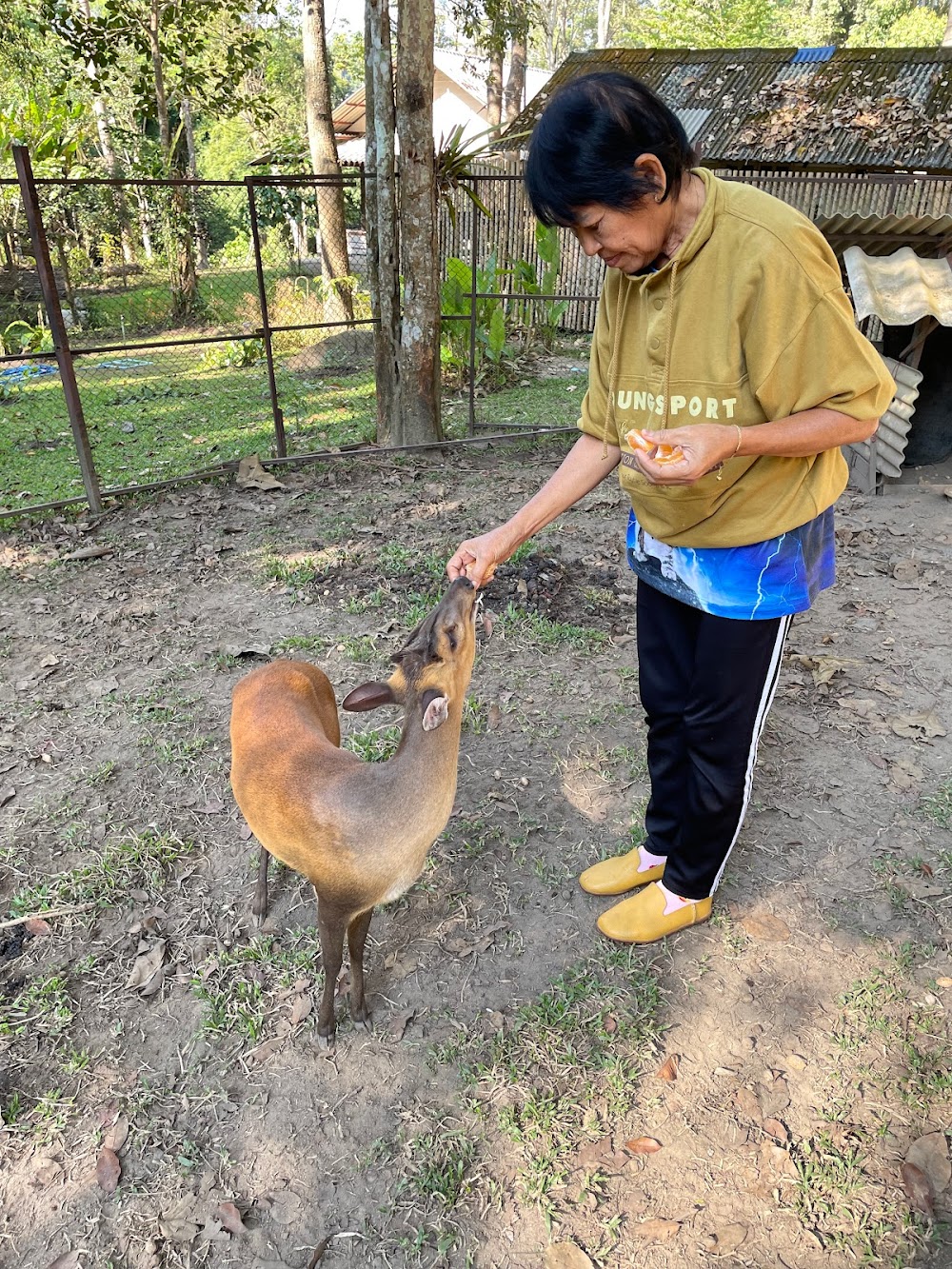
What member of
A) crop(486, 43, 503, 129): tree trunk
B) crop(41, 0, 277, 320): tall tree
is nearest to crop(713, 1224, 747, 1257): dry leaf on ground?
crop(41, 0, 277, 320): tall tree

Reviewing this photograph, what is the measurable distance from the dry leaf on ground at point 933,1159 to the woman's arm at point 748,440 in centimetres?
176

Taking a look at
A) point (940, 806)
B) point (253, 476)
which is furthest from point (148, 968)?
point (253, 476)

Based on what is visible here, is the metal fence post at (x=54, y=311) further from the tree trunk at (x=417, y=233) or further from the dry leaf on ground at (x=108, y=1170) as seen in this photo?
the dry leaf on ground at (x=108, y=1170)

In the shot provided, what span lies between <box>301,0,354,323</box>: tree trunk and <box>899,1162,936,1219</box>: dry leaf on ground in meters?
10.4

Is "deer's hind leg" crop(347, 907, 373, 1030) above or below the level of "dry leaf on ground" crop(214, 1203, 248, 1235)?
above

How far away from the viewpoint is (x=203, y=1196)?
2.06 m

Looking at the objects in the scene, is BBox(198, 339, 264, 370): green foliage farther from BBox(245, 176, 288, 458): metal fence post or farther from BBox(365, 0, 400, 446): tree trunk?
BBox(245, 176, 288, 458): metal fence post

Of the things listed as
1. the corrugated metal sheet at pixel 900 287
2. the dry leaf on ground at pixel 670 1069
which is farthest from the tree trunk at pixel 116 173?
the dry leaf on ground at pixel 670 1069

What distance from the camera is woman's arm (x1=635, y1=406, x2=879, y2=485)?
5.41ft

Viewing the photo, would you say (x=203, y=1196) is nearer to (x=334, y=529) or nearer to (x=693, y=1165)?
(x=693, y=1165)

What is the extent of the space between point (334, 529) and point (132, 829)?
304 cm

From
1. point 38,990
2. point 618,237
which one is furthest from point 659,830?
point 38,990

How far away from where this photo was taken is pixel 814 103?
14.0 m

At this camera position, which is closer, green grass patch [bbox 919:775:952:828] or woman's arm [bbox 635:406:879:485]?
woman's arm [bbox 635:406:879:485]
